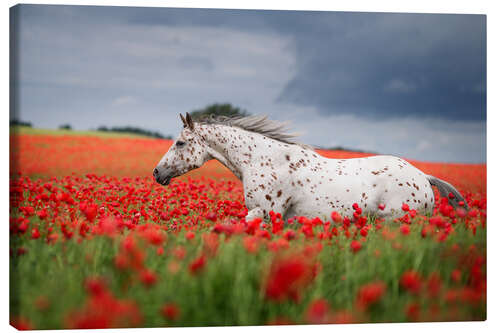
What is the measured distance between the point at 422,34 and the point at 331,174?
201cm

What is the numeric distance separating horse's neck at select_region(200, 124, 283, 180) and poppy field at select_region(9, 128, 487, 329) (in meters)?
0.92

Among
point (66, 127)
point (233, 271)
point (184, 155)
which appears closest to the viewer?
point (233, 271)

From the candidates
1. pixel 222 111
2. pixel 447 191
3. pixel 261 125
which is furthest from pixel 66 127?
pixel 447 191

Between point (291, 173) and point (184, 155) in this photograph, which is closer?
point (291, 173)

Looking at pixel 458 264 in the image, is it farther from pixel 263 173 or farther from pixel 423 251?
pixel 263 173

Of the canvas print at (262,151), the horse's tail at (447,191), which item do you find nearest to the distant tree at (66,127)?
the canvas print at (262,151)

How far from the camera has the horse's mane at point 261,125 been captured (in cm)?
525

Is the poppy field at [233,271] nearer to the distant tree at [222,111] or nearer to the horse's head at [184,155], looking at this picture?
the horse's head at [184,155]

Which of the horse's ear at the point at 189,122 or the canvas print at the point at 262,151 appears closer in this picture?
the canvas print at the point at 262,151

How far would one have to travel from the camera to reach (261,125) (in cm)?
530

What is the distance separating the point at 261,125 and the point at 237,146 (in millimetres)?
442

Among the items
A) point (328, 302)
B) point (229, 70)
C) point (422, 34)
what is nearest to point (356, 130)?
point (422, 34)

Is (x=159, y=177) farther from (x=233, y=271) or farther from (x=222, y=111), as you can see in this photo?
(x=233, y=271)

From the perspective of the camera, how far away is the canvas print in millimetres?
3359
